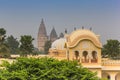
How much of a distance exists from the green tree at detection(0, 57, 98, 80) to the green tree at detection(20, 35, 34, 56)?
14115mm

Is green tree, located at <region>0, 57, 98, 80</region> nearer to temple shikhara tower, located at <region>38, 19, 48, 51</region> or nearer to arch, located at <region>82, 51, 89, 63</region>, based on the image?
arch, located at <region>82, 51, 89, 63</region>

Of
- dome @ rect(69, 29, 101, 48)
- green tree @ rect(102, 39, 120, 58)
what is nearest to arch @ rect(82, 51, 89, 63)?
dome @ rect(69, 29, 101, 48)

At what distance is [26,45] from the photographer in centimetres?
3519

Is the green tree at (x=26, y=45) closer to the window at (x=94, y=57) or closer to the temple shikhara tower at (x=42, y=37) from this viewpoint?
the window at (x=94, y=57)

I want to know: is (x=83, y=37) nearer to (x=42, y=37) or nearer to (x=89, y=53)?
(x=89, y=53)

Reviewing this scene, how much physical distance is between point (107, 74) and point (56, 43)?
12.1 metres

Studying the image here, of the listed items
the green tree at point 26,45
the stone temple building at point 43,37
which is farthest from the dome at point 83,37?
the stone temple building at point 43,37

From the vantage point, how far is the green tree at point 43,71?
1866 cm

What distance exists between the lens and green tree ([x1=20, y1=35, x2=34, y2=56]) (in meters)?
34.5

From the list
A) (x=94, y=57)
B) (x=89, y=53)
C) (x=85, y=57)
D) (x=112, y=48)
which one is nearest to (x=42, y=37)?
(x=112, y=48)

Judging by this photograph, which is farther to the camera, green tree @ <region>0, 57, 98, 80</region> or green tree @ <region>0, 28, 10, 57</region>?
green tree @ <region>0, 28, 10, 57</region>

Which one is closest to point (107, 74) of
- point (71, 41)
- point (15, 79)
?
point (71, 41)

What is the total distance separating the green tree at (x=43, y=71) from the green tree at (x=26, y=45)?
14115 mm

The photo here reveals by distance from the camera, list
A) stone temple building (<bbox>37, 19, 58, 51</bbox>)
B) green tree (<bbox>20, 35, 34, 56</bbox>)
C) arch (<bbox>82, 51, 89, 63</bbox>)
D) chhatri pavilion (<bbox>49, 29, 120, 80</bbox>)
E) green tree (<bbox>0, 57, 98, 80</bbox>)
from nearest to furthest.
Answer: green tree (<bbox>0, 57, 98, 80</bbox>), chhatri pavilion (<bbox>49, 29, 120, 80</bbox>), arch (<bbox>82, 51, 89, 63</bbox>), green tree (<bbox>20, 35, 34, 56</bbox>), stone temple building (<bbox>37, 19, 58, 51</bbox>)
